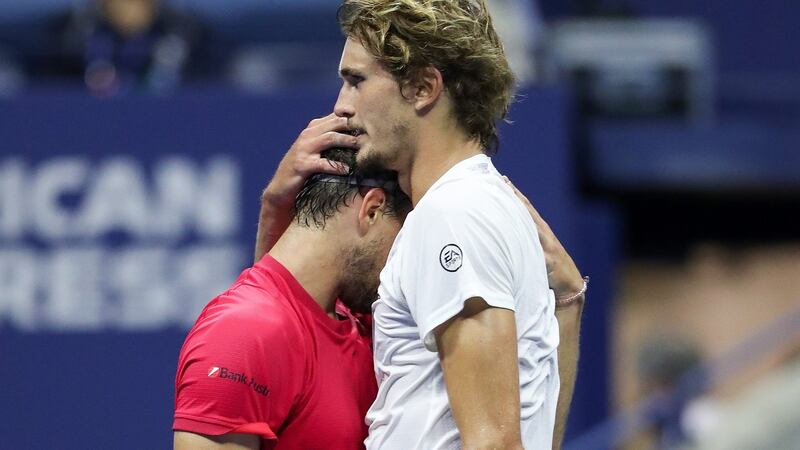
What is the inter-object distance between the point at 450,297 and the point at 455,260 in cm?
7

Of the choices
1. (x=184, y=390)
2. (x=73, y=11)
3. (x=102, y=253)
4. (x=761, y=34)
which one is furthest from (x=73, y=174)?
(x=761, y=34)

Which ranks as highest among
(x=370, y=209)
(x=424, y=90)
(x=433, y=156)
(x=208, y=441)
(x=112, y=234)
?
(x=424, y=90)

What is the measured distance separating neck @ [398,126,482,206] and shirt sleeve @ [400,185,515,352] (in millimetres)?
154

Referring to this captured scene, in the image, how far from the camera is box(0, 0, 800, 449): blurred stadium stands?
5801 mm

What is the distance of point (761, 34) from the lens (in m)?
Answer: 10.3

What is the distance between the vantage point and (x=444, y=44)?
8.45 feet

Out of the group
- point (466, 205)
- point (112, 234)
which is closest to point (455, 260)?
point (466, 205)

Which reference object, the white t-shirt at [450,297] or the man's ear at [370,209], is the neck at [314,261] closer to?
the man's ear at [370,209]

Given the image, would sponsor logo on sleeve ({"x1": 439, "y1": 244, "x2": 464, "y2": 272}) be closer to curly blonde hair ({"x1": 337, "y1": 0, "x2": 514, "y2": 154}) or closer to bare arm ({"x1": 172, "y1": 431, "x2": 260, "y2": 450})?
curly blonde hair ({"x1": 337, "y1": 0, "x2": 514, "y2": 154})

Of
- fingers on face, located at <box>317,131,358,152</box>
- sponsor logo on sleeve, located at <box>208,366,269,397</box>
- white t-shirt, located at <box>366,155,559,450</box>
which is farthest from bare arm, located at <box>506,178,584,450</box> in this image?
sponsor logo on sleeve, located at <box>208,366,269,397</box>

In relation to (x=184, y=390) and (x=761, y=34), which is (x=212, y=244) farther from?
(x=761, y=34)

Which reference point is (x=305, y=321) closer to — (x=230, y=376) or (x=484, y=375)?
(x=230, y=376)

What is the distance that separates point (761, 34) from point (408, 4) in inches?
326

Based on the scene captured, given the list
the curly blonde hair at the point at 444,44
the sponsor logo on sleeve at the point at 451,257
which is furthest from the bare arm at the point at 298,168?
the sponsor logo on sleeve at the point at 451,257
